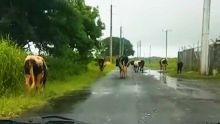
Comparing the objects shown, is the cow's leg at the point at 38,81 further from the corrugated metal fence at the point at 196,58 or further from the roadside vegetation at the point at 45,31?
the corrugated metal fence at the point at 196,58

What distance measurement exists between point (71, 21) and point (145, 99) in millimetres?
11312

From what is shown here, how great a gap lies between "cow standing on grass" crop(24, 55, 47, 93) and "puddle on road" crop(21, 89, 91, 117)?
0.90m

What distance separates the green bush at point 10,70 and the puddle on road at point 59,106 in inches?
55.0

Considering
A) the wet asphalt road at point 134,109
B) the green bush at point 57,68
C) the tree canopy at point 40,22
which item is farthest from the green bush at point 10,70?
the green bush at point 57,68

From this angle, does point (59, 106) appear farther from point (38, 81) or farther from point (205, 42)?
point (205, 42)

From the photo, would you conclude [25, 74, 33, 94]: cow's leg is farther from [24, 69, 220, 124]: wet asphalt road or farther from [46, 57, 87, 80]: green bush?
[46, 57, 87, 80]: green bush

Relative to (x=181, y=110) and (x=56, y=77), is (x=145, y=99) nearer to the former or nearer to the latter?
(x=181, y=110)

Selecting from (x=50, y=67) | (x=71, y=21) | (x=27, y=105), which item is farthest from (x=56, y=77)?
(x=27, y=105)

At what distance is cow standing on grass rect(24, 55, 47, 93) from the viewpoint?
1928cm

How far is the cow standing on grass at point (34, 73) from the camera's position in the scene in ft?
63.3

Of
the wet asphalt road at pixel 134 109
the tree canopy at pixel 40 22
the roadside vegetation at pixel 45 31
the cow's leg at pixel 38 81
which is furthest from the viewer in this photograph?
the tree canopy at pixel 40 22

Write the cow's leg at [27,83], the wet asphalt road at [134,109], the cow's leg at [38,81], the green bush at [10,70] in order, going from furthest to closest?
1. the cow's leg at [38,81]
2. the cow's leg at [27,83]
3. the green bush at [10,70]
4. the wet asphalt road at [134,109]

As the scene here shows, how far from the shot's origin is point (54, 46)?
2905 cm

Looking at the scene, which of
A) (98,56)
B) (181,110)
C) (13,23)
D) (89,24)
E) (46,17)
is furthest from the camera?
(98,56)
